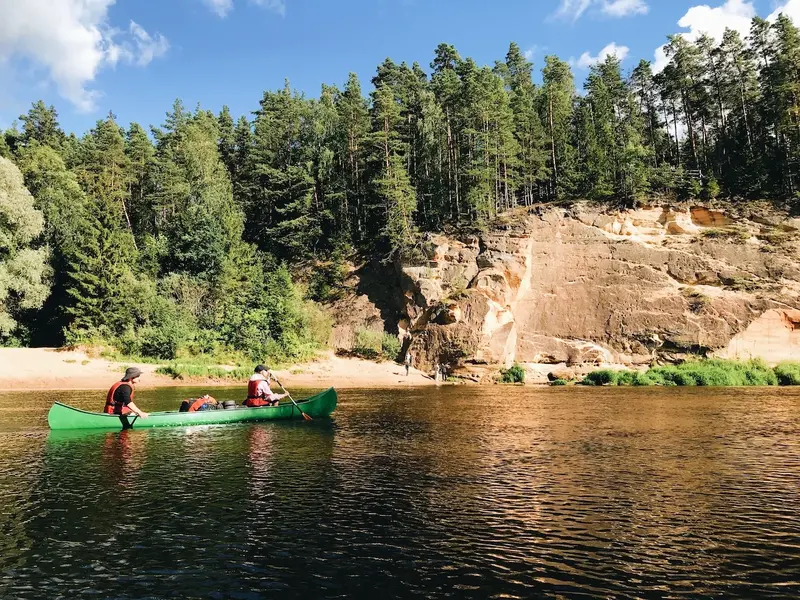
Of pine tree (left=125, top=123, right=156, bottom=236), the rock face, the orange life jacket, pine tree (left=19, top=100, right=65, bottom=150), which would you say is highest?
pine tree (left=19, top=100, right=65, bottom=150)

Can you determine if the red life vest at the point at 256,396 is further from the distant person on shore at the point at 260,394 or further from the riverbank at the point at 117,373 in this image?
the riverbank at the point at 117,373

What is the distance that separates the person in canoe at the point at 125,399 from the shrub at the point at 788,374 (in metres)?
41.2

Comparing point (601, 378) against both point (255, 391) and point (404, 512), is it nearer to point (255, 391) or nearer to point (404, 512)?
point (255, 391)

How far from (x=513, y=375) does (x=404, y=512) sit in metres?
35.5

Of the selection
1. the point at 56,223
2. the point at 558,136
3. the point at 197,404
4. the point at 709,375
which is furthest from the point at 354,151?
the point at 197,404

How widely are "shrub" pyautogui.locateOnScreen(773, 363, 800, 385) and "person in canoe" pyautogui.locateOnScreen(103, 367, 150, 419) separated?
41.2 metres

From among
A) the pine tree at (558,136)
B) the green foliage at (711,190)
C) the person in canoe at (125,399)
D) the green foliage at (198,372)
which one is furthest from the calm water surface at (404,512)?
the pine tree at (558,136)

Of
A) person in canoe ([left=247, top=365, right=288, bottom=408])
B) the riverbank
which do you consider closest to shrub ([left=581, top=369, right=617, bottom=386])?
the riverbank

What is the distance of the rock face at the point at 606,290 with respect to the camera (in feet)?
149

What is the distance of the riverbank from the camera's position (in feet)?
119

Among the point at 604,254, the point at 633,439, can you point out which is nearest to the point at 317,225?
the point at 604,254

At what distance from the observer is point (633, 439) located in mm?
18219

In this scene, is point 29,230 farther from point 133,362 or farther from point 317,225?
point 317,225

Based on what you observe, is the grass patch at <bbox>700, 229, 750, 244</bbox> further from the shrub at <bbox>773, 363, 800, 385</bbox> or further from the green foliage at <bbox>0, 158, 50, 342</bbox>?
the green foliage at <bbox>0, 158, 50, 342</bbox>
